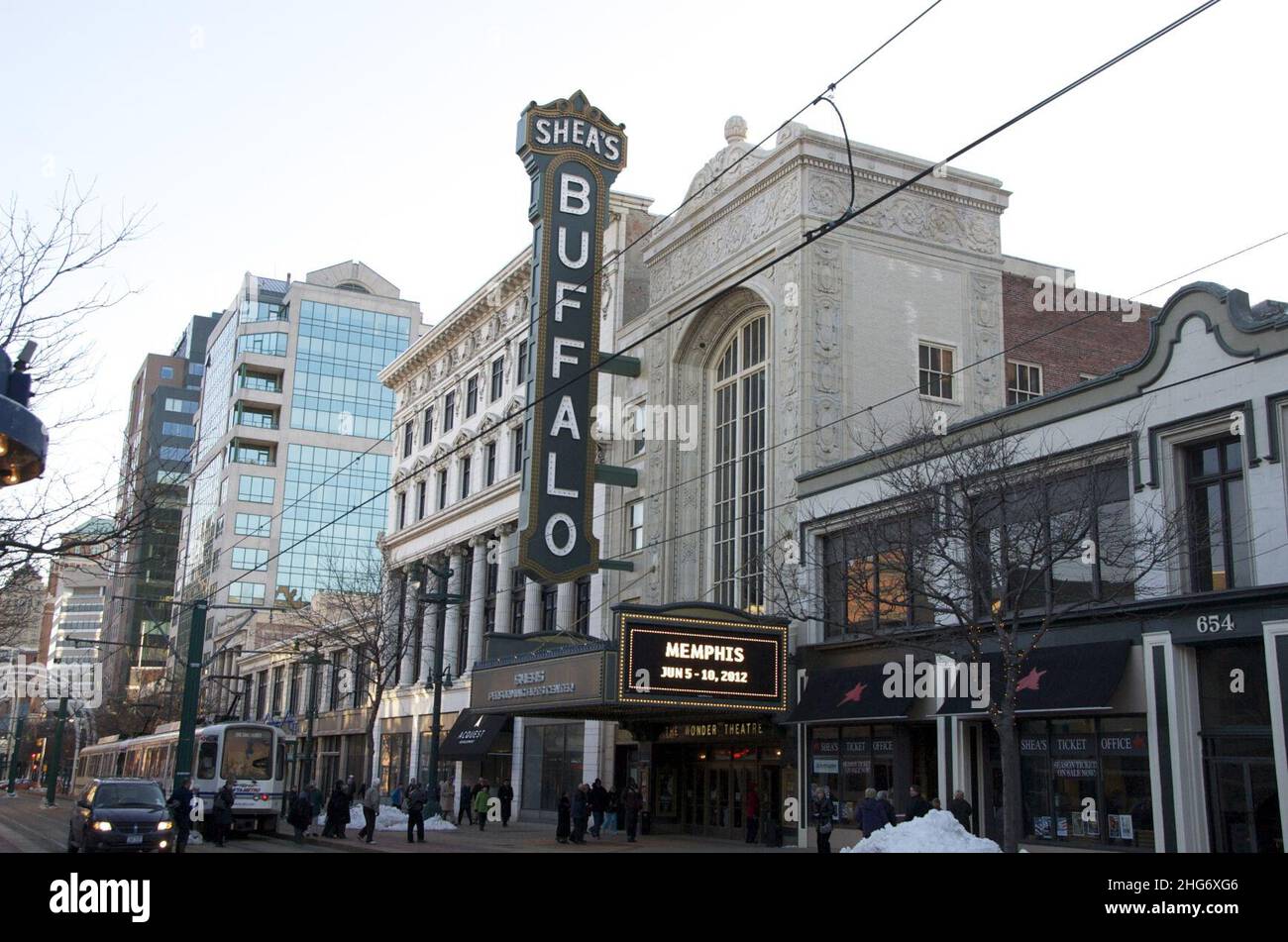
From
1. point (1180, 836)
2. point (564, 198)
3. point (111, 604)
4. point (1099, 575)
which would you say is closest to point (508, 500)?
point (564, 198)

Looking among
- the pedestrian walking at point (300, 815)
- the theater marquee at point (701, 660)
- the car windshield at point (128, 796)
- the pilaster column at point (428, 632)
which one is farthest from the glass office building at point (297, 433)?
the car windshield at point (128, 796)

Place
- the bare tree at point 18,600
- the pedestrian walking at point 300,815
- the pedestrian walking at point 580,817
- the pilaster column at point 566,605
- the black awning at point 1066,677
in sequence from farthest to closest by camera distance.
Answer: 1. the pilaster column at point 566,605
2. the pedestrian walking at point 580,817
3. the pedestrian walking at point 300,815
4. the bare tree at point 18,600
5. the black awning at point 1066,677

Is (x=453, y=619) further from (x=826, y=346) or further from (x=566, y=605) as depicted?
(x=826, y=346)

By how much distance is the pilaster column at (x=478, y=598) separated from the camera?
55.7 metres

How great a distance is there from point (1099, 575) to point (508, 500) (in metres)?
31.3

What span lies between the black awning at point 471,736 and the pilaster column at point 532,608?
3657mm

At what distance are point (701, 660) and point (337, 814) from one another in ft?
37.0

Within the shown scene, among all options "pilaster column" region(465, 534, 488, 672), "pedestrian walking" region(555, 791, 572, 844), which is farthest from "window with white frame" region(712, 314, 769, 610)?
"pilaster column" region(465, 534, 488, 672)

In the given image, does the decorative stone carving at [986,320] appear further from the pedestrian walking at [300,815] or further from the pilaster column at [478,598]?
the pilaster column at [478,598]

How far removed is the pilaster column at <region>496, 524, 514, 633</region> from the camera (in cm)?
5306

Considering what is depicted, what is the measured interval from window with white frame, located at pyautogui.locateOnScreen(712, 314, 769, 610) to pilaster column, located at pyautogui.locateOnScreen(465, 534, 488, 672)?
742 inches

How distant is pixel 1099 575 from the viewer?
24969 millimetres

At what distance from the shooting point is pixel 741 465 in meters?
38.3
